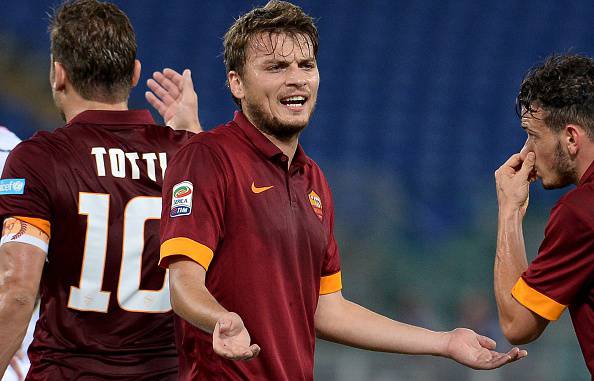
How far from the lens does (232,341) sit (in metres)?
2.03

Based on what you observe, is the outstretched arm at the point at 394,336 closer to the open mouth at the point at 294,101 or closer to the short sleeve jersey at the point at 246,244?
the short sleeve jersey at the point at 246,244

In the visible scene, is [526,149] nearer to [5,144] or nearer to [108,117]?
[108,117]

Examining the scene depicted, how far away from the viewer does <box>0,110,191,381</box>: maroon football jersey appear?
2775mm

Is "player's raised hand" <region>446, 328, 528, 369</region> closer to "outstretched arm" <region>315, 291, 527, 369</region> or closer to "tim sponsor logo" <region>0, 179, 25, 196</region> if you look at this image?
"outstretched arm" <region>315, 291, 527, 369</region>

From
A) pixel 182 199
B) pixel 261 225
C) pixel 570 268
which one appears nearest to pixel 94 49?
pixel 182 199

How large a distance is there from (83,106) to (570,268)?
150cm

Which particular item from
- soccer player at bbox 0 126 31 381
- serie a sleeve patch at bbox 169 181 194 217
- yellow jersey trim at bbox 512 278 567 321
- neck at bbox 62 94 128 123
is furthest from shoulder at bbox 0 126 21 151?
yellow jersey trim at bbox 512 278 567 321

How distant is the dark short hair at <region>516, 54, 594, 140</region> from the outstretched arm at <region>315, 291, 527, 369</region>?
705mm

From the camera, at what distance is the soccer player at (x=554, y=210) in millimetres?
2713

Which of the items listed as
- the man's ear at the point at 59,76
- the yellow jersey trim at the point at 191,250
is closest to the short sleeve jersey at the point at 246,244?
the yellow jersey trim at the point at 191,250

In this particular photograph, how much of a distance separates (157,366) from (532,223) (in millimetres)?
5048

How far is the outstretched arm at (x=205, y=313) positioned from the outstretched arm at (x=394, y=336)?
611 millimetres

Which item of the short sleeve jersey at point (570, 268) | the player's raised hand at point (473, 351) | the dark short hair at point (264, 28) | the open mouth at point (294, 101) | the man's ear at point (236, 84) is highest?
the dark short hair at point (264, 28)

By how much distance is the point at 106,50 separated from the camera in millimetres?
2932
